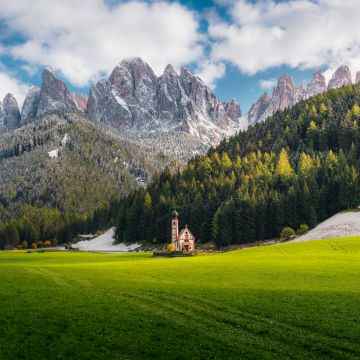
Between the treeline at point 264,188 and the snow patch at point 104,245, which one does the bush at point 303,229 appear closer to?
the treeline at point 264,188

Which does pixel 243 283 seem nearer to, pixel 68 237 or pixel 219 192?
pixel 219 192

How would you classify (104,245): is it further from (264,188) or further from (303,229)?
(303,229)

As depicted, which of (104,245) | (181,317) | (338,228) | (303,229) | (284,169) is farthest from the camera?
(104,245)

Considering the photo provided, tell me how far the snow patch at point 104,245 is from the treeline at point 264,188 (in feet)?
19.9

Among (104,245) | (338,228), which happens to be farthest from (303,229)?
(104,245)

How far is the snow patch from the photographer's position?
488 ft

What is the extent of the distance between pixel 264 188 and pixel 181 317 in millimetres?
118378

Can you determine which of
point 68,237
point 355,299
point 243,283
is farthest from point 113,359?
point 68,237

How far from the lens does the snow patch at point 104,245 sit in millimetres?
148625

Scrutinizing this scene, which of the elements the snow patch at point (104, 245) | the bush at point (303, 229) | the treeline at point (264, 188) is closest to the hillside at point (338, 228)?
the bush at point (303, 229)

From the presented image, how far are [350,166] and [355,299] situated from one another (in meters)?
120

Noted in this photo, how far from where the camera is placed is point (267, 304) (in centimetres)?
2939

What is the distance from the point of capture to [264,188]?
461 ft

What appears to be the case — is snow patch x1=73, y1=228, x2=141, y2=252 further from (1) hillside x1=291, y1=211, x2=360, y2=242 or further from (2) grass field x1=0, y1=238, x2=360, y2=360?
(2) grass field x1=0, y1=238, x2=360, y2=360
